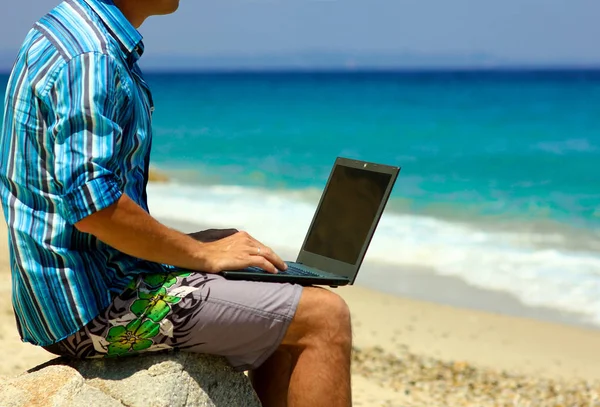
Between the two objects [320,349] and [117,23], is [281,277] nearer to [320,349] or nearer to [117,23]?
[320,349]

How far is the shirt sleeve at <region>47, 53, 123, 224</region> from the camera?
2.29 metres

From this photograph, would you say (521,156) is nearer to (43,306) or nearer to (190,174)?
(190,174)

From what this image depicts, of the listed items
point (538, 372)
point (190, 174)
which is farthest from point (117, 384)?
→ point (190, 174)

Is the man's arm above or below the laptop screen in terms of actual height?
below

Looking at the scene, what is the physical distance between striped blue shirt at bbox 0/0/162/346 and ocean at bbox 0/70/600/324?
5942 millimetres

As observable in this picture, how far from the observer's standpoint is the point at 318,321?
259 centimetres

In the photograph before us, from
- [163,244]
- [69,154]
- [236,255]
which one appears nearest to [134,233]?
[163,244]

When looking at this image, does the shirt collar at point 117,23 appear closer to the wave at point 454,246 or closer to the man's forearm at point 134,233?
the man's forearm at point 134,233

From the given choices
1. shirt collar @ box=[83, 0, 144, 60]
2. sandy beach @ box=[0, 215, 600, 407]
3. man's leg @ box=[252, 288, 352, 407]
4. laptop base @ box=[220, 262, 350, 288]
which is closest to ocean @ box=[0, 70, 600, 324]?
sandy beach @ box=[0, 215, 600, 407]

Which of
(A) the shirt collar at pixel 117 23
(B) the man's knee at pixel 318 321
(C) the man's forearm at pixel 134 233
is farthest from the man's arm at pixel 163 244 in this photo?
(A) the shirt collar at pixel 117 23

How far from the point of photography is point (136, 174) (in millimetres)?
2617

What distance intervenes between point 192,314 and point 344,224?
2.42 ft

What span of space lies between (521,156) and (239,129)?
11.8m

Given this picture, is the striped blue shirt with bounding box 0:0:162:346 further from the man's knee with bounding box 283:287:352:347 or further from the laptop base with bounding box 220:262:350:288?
the man's knee with bounding box 283:287:352:347
